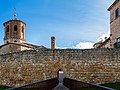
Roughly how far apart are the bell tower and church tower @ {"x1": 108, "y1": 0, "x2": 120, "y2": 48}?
3125cm

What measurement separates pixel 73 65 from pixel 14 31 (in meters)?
41.4

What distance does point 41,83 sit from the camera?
5926 mm

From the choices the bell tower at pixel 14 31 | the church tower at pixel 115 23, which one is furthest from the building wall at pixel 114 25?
the bell tower at pixel 14 31

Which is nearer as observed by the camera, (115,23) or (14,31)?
(115,23)

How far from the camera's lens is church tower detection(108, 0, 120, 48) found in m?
33.7

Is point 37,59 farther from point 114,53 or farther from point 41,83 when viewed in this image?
point 41,83

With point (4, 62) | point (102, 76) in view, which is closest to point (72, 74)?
point (102, 76)

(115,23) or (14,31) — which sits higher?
(14,31)

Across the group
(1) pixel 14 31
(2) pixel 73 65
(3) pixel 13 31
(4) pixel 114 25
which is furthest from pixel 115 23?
(1) pixel 14 31

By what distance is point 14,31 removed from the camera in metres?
64.1

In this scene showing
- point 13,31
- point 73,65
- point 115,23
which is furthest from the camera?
point 13,31

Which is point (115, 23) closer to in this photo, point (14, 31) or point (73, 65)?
point (73, 65)

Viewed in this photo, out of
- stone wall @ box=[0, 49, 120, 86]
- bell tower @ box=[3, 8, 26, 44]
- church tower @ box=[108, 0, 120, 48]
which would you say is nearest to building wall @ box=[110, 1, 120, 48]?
church tower @ box=[108, 0, 120, 48]

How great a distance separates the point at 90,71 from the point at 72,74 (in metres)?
1.49
